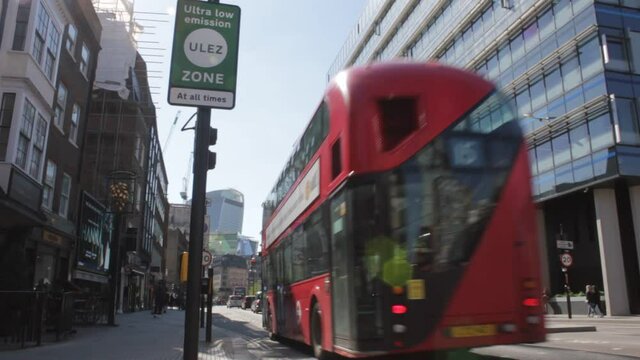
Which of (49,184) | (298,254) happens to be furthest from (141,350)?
(49,184)

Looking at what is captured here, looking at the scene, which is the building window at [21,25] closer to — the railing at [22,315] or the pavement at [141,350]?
the railing at [22,315]

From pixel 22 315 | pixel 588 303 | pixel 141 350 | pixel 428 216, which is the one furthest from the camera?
pixel 588 303

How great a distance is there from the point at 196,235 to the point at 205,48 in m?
1.75

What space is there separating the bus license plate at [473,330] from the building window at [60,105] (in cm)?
1734

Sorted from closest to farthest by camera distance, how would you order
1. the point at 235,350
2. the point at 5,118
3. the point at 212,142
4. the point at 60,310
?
the point at 212,142 → the point at 235,350 → the point at 60,310 → the point at 5,118

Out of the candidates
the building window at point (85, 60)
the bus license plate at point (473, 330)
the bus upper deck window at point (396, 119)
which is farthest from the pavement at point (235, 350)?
the building window at point (85, 60)

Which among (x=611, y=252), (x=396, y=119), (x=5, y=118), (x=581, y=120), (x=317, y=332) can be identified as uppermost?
(x=581, y=120)

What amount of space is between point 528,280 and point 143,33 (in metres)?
37.7

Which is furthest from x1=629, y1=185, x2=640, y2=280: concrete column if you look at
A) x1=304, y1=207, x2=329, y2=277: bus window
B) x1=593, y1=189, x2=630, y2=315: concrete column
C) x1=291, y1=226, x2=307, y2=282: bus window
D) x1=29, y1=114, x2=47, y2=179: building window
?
x1=29, y1=114, x2=47, y2=179: building window

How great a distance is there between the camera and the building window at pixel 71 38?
818 inches

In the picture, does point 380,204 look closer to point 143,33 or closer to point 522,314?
point 522,314

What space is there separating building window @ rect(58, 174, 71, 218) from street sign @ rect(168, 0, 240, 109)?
17.5 m

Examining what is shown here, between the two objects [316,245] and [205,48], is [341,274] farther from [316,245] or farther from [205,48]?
[205,48]

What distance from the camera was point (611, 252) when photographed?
27.4 meters
